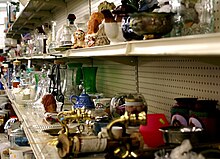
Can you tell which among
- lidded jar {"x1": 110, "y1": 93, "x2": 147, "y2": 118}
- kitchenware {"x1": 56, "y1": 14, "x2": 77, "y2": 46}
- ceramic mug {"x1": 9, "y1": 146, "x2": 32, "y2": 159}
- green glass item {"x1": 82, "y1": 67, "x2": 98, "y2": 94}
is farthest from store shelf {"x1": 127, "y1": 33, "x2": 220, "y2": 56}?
ceramic mug {"x1": 9, "y1": 146, "x2": 32, "y2": 159}

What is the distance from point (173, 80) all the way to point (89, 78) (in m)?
1.09

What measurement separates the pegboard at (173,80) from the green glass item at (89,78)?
0.63m

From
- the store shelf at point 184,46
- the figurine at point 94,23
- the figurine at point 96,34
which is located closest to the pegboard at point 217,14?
the store shelf at point 184,46

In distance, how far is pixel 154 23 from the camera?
1176 millimetres

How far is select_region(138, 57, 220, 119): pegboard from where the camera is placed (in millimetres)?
1531

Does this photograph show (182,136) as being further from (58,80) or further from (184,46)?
(58,80)

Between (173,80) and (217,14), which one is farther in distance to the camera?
(173,80)

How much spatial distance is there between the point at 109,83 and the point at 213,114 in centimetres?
159

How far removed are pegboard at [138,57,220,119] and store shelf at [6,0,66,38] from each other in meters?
1.82

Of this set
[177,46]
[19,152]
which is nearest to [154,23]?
[177,46]

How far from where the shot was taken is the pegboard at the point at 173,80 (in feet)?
5.02

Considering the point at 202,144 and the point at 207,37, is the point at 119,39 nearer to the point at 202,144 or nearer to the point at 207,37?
the point at 202,144

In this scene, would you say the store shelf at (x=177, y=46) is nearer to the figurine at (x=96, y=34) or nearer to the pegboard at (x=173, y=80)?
the pegboard at (x=173, y=80)

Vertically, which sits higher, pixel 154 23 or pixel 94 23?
pixel 94 23
